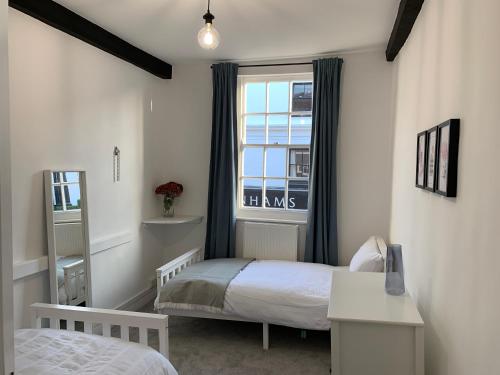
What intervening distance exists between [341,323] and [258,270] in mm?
1793

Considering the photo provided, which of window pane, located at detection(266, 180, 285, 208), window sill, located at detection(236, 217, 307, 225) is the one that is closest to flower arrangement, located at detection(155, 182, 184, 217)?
window sill, located at detection(236, 217, 307, 225)

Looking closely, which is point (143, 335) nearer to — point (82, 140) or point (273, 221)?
point (82, 140)

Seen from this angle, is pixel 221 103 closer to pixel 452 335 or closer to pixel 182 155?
pixel 182 155

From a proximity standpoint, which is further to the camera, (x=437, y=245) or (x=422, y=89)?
(x=422, y=89)

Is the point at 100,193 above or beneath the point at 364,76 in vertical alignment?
beneath

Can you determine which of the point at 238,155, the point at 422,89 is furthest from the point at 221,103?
the point at 422,89

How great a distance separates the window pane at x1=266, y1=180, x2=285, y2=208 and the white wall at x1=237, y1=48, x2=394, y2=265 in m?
0.62

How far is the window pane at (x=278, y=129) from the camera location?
4082 millimetres

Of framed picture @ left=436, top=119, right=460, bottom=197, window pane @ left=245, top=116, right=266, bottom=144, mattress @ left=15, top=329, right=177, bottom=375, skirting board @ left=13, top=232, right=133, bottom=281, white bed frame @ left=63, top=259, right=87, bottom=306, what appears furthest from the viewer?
window pane @ left=245, top=116, right=266, bottom=144

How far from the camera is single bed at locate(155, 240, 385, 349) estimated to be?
291 centimetres

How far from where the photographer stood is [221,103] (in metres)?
4.02

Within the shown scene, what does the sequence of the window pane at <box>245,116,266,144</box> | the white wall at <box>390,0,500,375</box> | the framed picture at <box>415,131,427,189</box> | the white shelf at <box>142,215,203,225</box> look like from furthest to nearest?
the window pane at <box>245,116,266,144</box> < the white shelf at <box>142,215,203,225</box> < the framed picture at <box>415,131,427,189</box> < the white wall at <box>390,0,500,375</box>

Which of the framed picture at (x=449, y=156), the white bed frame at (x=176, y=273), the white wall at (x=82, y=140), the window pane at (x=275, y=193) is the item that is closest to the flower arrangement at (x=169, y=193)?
the white wall at (x=82, y=140)

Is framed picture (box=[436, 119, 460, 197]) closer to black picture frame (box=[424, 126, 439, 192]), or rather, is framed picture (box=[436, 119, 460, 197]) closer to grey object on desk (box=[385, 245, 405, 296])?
black picture frame (box=[424, 126, 439, 192])
